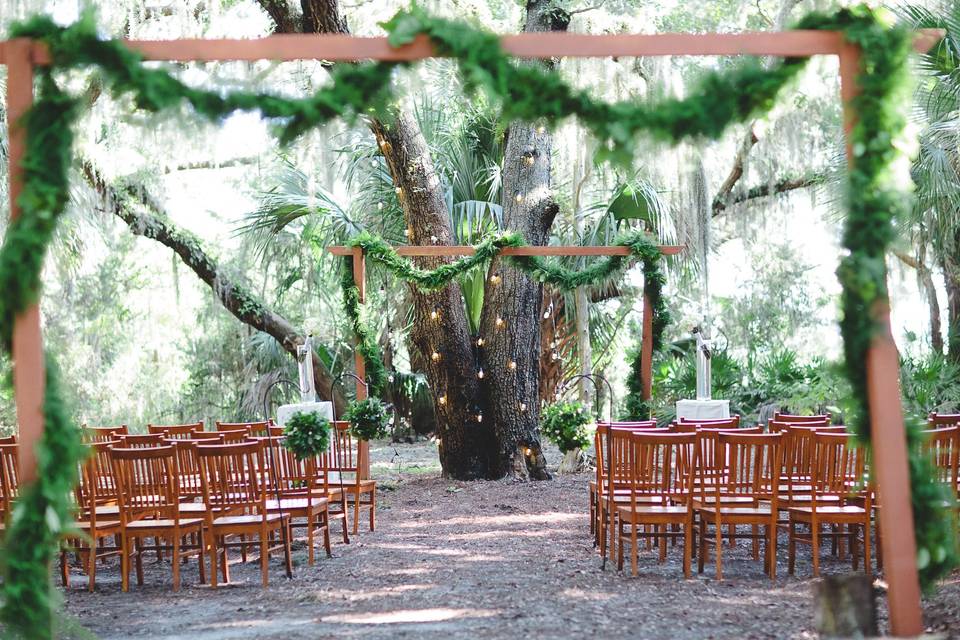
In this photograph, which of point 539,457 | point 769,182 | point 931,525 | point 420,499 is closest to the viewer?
point 931,525

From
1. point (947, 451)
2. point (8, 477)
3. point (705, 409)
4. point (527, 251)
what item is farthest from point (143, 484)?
point (705, 409)

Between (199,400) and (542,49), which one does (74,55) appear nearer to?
(542,49)

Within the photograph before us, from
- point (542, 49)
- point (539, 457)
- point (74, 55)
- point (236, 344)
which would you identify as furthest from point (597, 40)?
point (236, 344)

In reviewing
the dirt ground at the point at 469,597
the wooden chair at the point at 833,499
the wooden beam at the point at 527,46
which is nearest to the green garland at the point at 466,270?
the dirt ground at the point at 469,597

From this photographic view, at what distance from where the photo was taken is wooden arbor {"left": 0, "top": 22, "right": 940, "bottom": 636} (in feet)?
14.1

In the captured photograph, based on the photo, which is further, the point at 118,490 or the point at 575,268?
the point at 575,268

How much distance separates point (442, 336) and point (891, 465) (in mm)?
7136

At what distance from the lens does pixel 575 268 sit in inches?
496

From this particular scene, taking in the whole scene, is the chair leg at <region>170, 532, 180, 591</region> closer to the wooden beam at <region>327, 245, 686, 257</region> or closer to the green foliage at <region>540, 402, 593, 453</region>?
the green foliage at <region>540, 402, 593, 453</region>

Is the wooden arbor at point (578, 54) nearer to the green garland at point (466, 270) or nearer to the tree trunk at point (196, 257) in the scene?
the green garland at point (466, 270)

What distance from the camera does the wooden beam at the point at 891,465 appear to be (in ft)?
13.7

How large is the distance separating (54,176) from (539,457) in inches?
295

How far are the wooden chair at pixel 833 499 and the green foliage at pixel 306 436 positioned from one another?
114 inches

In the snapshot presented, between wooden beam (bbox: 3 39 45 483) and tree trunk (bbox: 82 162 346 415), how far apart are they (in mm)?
8244
